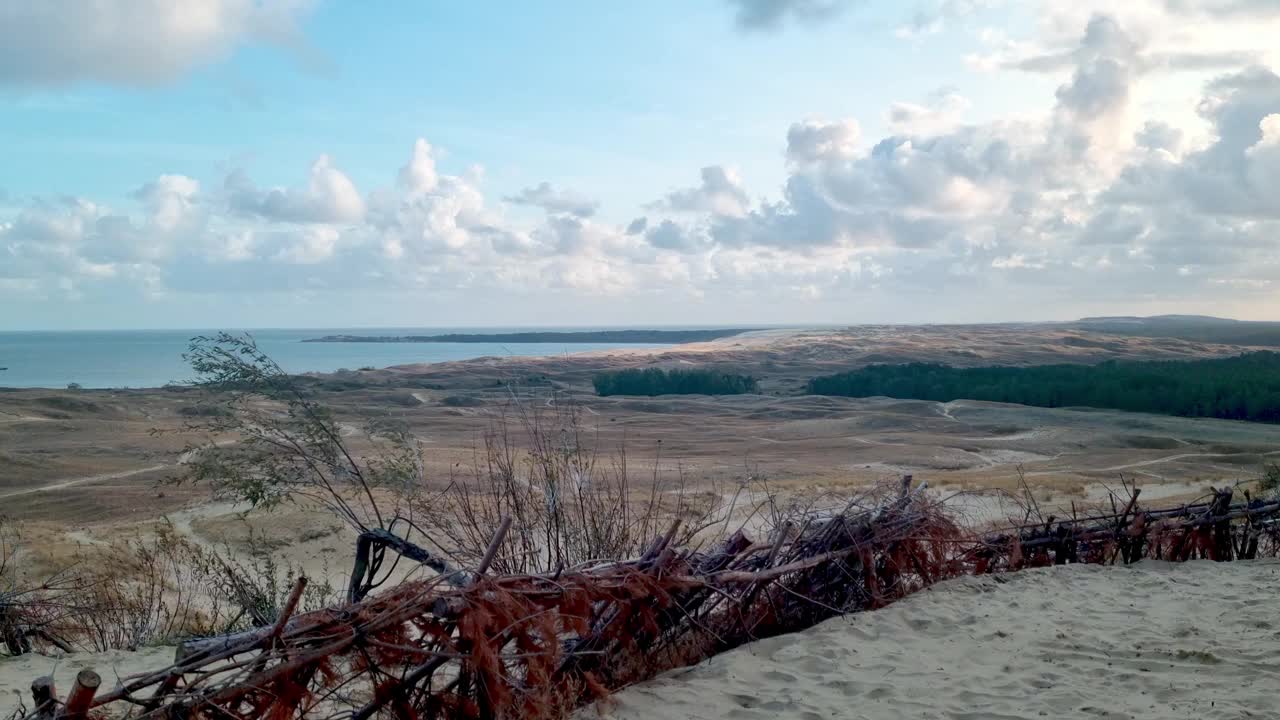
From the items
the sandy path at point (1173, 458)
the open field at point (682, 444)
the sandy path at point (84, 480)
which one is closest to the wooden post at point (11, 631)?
the open field at point (682, 444)

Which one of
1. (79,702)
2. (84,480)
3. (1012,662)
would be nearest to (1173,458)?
(1012,662)

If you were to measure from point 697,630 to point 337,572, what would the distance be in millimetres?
9824

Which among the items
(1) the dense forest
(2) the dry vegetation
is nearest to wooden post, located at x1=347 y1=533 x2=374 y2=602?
(2) the dry vegetation

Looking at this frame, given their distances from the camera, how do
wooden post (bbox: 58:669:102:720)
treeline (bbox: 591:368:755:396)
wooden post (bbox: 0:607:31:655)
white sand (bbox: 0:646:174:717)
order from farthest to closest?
treeline (bbox: 591:368:755:396) < wooden post (bbox: 0:607:31:655) < white sand (bbox: 0:646:174:717) < wooden post (bbox: 58:669:102:720)

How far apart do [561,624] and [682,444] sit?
96.2ft

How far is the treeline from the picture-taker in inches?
2356

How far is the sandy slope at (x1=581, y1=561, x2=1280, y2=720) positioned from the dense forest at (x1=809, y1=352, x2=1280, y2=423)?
41.5 m

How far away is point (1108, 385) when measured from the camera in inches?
1845

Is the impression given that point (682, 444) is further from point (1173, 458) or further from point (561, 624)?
point (561, 624)

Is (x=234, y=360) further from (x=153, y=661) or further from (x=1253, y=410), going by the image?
(x=1253, y=410)

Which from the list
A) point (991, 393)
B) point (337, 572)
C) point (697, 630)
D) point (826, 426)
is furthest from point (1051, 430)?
point (697, 630)

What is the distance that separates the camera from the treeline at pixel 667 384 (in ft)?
196

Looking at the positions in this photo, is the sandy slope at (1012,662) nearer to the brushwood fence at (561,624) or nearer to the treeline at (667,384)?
the brushwood fence at (561,624)

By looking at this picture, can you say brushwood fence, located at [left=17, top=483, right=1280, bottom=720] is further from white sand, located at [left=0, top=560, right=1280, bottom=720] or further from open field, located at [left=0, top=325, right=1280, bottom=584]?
open field, located at [left=0, top=325, right=1280, bottom=584]
